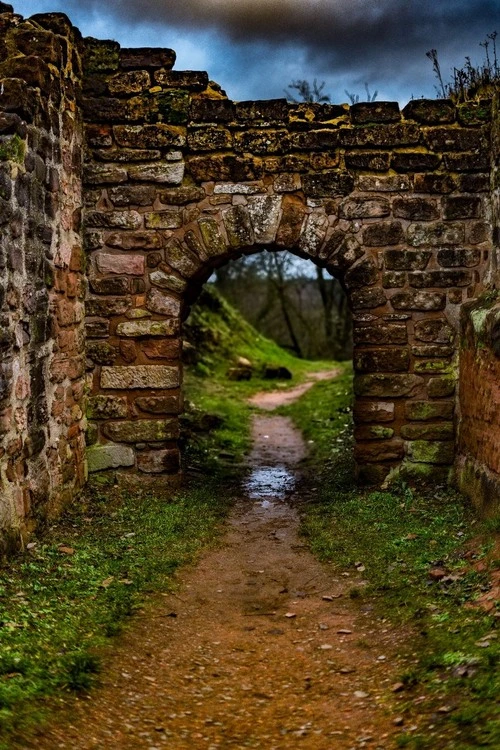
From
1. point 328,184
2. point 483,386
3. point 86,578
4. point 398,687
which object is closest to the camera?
point 398,687

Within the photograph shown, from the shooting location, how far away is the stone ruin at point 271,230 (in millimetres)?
6719

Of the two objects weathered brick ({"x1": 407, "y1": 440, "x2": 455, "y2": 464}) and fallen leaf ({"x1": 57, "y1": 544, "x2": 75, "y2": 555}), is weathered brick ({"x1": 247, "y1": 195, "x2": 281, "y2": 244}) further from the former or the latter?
fallen leaf ({"x1": 57, "y1": 544, "x2": 75, "y2": 555})

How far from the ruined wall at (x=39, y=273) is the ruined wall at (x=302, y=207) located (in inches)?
13.3

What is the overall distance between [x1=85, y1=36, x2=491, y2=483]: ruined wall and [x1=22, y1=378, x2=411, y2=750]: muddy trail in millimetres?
2262

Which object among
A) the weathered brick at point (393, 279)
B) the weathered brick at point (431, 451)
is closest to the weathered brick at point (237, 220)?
the weathered brick at point (393, 279)

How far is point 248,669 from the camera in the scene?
3.68m

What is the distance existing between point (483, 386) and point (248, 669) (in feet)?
10.4

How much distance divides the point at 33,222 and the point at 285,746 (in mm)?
3898

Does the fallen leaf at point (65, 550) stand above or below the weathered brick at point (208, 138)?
below

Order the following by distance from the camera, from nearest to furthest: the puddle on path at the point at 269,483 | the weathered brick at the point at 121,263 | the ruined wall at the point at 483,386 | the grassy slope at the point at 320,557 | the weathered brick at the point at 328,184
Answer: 1. the grassy slope at the point at 320,557
2. the ruined wall at the point at 483,386
3. the weathered brick at the point at 328,184
4. the weathered brick at the point at 121,263
5. the puddle on path at the point at 269,483

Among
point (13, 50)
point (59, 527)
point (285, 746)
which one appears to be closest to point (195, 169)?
point (13, 50)

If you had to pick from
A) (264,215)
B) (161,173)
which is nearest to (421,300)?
(264,215)

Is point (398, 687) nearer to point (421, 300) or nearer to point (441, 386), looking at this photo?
point (441, 386)

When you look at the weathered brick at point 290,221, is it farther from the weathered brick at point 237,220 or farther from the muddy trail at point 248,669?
the muddy trail at point 248,669
